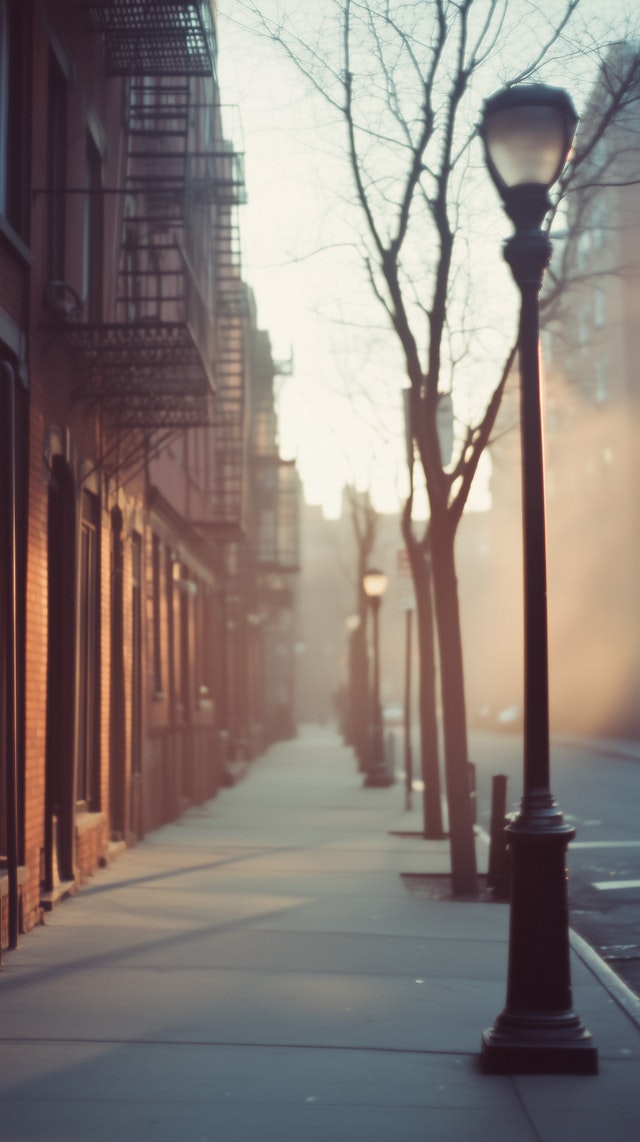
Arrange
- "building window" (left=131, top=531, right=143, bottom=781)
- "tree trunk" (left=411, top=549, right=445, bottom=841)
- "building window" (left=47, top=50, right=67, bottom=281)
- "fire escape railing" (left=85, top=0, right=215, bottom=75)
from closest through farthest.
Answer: "building window" (left=47, top=50, right=67, bottom=281) → "fire escape railing" (left=85, top=0, right=215, bottom=75) → "building window" (left=131, top=531, right=143, bottom=781) → "tree trunk" (left=411, top=549, right=445, bottom=841)

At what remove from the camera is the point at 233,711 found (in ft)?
119

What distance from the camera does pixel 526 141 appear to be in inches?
275

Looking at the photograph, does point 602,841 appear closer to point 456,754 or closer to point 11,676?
point 456,754

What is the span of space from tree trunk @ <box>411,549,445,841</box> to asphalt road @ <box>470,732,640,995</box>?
5.68ft

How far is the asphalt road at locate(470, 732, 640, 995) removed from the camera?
37.5 feet

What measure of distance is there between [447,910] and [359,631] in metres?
29.3

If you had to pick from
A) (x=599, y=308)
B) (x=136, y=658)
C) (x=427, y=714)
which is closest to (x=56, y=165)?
(x=136, y=658)

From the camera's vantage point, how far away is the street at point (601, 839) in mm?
11422

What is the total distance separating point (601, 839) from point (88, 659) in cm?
716

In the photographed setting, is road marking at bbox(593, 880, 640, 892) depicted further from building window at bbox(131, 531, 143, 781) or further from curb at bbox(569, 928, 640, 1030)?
building window at bbox(131, 531, 143, 781)

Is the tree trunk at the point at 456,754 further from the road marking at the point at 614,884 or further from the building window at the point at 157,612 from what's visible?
the building window at the point at 157,612

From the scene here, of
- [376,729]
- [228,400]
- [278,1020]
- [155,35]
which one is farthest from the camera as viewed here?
[376,729]

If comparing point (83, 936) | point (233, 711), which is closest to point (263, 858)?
point (83, 936)

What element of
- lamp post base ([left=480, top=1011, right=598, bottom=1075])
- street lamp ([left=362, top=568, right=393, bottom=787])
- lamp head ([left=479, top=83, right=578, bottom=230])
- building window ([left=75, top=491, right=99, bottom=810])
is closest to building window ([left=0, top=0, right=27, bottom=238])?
building window ([left=75, top=491, right=99, bottom=810])
